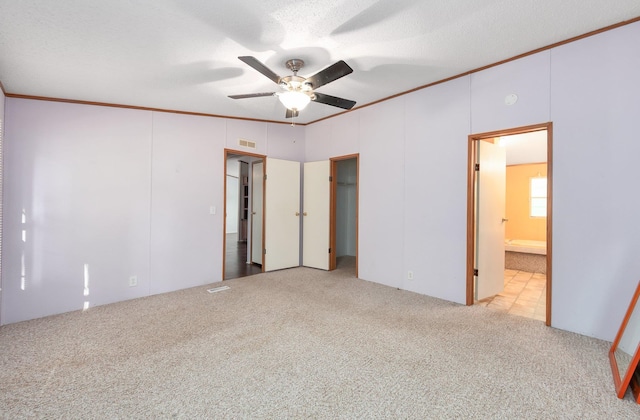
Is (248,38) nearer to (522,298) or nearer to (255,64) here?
(255,64)

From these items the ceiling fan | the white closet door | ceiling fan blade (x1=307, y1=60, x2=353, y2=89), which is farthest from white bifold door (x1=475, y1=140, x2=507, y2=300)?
the white closet door

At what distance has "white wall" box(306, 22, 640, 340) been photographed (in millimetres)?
2408

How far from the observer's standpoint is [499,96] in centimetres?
309

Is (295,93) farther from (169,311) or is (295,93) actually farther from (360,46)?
(169,311)

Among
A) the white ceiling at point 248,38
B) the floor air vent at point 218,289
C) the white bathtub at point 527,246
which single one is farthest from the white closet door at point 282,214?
the white bathtub at point 527,246

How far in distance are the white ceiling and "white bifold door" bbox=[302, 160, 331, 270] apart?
1.98 m

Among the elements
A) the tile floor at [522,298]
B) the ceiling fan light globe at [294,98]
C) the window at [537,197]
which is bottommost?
the tile floor at [522,298]

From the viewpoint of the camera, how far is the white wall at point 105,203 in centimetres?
312

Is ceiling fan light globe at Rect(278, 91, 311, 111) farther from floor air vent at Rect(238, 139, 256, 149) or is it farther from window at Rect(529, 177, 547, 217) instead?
window at Rect(529, 177, 547, 217)

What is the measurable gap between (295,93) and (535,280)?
15.4ft

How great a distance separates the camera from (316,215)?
17.1ft

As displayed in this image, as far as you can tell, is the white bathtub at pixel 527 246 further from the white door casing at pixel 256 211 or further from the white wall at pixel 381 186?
the white door casing at pixel 256 211

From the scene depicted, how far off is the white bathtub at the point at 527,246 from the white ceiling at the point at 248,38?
3615 mm

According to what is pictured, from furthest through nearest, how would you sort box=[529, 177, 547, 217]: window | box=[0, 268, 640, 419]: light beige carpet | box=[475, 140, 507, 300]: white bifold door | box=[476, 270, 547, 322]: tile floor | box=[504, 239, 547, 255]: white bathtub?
box=[529, 177, 547, 217]: window → box=[504, 239, 547, 255]: white bathtub → box=[475, 140, 507, 300]: white bifold door → box=[476, 270, 547, 322]: tile floor → box=[0, 268, 640, 419]: light beige carpet
